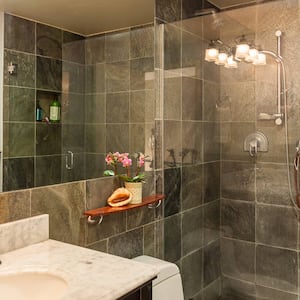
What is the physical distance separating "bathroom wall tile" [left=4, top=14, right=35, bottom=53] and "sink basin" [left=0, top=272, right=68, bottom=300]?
2.84 feet

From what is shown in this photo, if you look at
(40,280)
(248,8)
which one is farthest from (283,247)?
(40,280)

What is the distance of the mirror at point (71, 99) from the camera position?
1.42 m

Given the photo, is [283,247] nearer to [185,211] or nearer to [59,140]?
[185,211]

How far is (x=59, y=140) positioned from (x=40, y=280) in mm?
682

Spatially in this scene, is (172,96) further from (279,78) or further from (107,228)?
(107,228)

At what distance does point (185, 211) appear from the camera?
2.47 metres

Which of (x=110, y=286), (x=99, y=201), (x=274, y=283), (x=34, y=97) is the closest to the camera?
(x=110, y=286)

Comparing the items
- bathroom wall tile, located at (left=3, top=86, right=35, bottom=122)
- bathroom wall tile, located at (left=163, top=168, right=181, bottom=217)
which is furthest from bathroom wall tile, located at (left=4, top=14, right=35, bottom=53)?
bathroom wall tile, located at (left=163, top=168, right=181, bottom=217)

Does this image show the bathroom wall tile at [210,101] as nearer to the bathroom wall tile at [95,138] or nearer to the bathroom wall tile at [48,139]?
the bathroom wall tile at [95,138]

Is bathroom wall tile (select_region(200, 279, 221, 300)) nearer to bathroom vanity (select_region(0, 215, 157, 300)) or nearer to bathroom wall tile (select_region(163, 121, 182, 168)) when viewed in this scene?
bathroom wall tile (select_region(163, 121, 182, 168))

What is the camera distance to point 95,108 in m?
1.89

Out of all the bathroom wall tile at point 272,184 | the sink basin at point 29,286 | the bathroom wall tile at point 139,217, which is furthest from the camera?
the bathroom wall tile at point 272,184

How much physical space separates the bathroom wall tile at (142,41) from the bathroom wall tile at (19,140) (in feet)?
2.95

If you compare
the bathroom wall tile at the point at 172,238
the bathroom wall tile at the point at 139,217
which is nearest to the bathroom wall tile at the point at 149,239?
the bathroom wall tile at the point at 139,217
